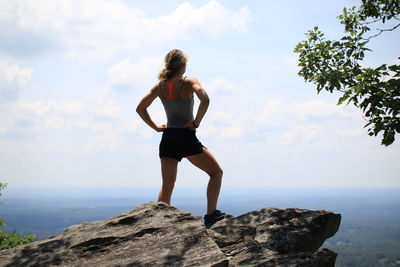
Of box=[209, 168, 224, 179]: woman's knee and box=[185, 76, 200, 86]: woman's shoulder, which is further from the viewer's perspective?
box=[209, 168, 224, 179]: woman's knee

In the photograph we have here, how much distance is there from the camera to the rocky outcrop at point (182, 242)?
7.34 meters

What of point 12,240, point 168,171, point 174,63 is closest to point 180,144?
point 168,171

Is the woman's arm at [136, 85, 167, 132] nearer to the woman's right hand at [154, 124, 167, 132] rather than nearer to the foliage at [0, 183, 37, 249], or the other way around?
the woman's right hand at [154, 124, 167, 132]

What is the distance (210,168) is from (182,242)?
7.02 feet

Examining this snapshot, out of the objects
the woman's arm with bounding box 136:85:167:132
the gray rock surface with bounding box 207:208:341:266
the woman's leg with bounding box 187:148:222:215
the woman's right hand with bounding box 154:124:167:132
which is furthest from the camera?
the woman's right hand with bounding box 154:124:167:132

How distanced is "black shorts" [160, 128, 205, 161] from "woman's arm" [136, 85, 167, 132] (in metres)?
0.67

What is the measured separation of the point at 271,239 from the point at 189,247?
2188 mm

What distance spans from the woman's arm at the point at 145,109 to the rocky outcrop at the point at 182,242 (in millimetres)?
1952

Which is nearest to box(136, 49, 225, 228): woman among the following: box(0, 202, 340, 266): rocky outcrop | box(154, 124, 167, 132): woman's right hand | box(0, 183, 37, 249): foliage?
box(154, 124, 167, 132): woman's right hand

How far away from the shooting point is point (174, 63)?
8.84 m

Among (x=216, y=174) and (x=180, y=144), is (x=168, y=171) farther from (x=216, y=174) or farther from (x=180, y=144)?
(x=216, y=174)

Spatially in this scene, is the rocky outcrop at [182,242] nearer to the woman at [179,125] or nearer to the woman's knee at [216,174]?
the woman at [179,125]

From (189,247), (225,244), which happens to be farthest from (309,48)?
(189,247)

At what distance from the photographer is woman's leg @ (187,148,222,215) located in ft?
29.5
